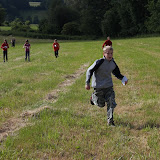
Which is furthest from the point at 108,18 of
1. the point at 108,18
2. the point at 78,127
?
the point at 78,127

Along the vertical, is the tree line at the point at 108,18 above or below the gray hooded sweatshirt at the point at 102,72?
above

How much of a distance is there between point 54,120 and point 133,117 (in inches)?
85.3

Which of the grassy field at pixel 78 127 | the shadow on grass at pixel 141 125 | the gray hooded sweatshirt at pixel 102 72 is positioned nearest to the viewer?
the grassy field at pixel 78 127

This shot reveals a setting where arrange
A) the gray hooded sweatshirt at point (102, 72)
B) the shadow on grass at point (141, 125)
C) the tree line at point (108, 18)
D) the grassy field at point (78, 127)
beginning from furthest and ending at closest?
the tree line at point (108, 18) → the gray hooded sweatshirt at point (102, 72) → the shadow on grass at point (141, 125) → the grassy field at point (78, 127)

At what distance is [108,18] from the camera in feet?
253

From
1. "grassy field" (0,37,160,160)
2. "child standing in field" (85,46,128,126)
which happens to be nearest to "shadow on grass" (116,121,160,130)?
"grassy field" (0,37,160,160)

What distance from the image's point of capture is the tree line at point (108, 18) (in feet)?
224

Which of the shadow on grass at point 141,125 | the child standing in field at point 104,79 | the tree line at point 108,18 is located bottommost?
the shadow on grass at point 141,125

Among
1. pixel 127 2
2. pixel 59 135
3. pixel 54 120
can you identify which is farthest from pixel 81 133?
pixel 127 2

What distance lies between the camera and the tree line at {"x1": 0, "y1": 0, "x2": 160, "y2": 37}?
68.3 m

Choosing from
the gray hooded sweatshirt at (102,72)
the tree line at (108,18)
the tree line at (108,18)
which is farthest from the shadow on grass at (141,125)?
the tree line at (108,18)

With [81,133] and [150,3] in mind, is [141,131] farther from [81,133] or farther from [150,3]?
[150,3]

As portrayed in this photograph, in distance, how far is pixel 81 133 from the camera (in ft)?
15.2

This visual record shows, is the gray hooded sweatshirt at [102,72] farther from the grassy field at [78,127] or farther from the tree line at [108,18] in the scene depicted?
the tree line at [108,18]
